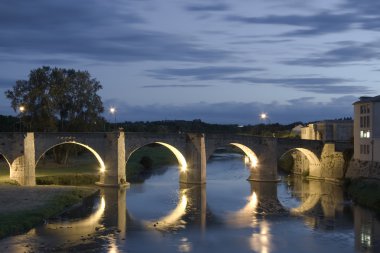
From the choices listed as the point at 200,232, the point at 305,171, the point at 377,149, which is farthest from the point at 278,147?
the point at 200,232

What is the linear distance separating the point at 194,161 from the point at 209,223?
1004 inches

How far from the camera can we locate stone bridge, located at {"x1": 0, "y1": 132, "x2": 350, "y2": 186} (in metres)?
61.5

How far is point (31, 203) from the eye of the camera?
48.3 m

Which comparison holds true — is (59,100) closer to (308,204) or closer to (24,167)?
(24,167)

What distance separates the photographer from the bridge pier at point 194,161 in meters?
70.9

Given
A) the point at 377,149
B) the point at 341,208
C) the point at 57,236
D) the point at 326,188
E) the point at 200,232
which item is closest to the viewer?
the point at 57,236

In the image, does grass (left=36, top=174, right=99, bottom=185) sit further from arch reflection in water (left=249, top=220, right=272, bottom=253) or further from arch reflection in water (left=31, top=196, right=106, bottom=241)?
arch reflection in water (left=249, top=220, right=272, bottom=253)

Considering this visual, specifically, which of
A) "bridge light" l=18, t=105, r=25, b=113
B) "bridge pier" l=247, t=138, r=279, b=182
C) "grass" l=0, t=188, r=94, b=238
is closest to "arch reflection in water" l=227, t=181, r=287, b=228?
"bridge pier" l=247, t=138, r=279, b=182

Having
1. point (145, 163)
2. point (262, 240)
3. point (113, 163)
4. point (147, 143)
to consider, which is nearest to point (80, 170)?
point (113, 163)

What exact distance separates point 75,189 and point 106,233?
1888cm

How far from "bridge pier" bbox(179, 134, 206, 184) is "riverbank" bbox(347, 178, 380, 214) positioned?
1720 cm

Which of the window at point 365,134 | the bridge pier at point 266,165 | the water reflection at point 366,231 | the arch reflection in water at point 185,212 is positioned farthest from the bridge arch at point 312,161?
the water reflection at point 366,231

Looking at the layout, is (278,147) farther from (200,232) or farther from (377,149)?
(200,232)

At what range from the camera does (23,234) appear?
1551 inches
